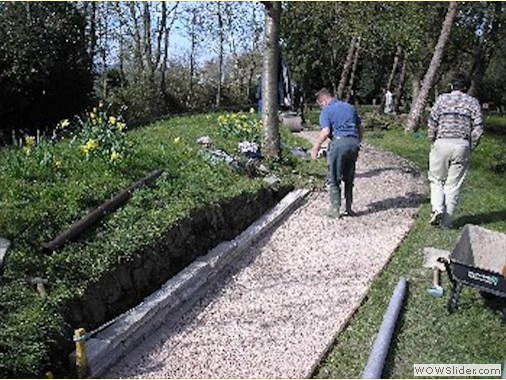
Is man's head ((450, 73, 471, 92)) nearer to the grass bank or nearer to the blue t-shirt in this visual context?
the blue t-shirt

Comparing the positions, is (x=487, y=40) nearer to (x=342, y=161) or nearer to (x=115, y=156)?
(x=342, y=161)

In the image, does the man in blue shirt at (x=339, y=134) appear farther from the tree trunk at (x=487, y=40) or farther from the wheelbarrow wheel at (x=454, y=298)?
the tree trunk at (x=487, y=40)

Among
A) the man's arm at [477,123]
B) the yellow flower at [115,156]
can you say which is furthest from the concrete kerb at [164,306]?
the man's arm at [477,123]

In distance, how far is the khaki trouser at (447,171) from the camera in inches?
322

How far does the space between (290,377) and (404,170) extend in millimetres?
8521

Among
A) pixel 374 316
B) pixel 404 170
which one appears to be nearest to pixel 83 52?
pixel 404 170

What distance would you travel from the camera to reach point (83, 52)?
17453 millimetres

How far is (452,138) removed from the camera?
819 centimetres

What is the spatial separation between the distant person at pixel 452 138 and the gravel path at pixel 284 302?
2.39ft

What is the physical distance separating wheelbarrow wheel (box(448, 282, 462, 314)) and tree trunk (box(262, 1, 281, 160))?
6.04m

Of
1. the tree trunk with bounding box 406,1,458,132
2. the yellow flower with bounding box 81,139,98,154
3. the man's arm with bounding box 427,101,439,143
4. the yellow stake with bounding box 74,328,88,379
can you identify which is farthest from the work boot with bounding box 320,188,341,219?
the tree trunk with bounding box 406,1,458,132

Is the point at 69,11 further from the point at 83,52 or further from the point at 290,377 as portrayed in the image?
the point at 290,377

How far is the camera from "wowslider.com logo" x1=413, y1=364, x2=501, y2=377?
191 inches

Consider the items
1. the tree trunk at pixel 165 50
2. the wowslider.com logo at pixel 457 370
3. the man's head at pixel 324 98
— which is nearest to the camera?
the wowslider.com logo at pixel 457 370
